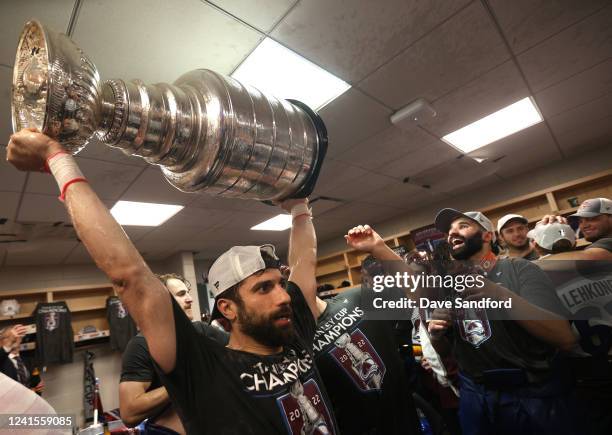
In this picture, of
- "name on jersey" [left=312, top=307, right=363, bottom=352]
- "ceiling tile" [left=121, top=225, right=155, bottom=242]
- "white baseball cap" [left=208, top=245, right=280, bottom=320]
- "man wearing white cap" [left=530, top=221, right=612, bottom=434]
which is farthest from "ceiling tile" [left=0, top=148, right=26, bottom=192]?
"man wearing white cap" [left=530, top=221, right=612, bottom=434]

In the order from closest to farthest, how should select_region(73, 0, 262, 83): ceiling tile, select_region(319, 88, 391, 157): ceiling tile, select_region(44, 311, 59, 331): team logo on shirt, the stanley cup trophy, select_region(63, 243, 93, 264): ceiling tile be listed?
the stanley cup trophy → select_region(73, 0, 262, 83): ceiling tile → select_region(319, 88, 391, 157): ceiling tile → select_region(44, 311, 59, 331): team logo on shirt → select_region(63, 243, 93, 264): ceiling tile

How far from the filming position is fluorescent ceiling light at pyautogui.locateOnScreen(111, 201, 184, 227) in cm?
348

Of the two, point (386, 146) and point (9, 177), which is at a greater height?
point (9, 177)

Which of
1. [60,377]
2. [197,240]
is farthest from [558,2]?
[60,377]

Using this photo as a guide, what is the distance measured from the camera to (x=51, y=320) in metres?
4.45

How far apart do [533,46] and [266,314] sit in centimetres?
227

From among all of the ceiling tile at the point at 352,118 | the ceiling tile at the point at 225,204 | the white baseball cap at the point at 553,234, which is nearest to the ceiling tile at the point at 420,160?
the ceiling tile at the point at 352,118

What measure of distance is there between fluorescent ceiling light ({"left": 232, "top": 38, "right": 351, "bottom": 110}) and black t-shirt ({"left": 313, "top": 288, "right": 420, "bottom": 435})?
1291 millimetres

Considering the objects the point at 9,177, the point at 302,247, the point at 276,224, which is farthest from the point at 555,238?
the point at 9,177

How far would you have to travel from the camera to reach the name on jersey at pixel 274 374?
984 millimetres

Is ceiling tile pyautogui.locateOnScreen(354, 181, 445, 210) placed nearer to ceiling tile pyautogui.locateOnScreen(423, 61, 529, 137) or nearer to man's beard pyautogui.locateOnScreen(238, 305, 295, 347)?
ceiling tile pyautogui.locateOnScreen(423, 61, 529, 137)

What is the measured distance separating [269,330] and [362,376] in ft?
2.21

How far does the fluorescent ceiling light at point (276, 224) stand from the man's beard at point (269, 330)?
3600mm

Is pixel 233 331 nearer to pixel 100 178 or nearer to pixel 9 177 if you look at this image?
pixel 100 178
